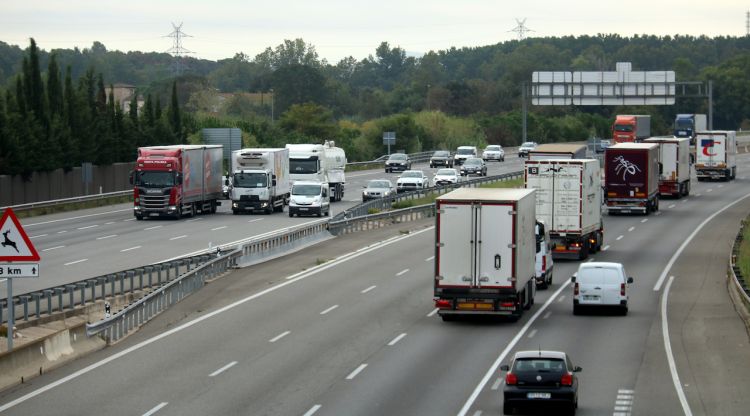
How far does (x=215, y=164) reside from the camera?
235 ft

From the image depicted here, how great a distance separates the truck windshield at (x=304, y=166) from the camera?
3009 inches

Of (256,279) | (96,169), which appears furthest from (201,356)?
(96,169)

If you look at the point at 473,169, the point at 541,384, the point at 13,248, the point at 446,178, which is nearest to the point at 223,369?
the point at 13,248

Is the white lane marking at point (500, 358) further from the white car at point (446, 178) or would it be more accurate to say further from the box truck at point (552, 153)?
A: the white car at point (446, 178)

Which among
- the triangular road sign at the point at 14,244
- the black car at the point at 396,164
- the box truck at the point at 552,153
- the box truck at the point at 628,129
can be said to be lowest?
the black car at the point at 396,164

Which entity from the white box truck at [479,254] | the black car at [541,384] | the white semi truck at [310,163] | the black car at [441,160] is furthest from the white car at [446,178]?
the black car at [541,384]

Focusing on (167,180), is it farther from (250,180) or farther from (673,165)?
(673,165)

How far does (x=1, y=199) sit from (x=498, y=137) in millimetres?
100435

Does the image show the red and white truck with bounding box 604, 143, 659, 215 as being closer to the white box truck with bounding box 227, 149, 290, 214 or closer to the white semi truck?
the white semi truck

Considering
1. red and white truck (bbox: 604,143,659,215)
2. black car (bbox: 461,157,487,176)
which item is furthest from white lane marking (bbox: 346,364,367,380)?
black car (bbox: 461,157,487,176)

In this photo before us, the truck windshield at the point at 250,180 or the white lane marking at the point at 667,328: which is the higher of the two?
the truck windshield at the point at 250,180

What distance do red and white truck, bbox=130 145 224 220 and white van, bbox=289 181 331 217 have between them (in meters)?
5.07

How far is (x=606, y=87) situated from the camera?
409 feet

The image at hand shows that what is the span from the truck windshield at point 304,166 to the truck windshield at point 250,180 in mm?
6343
